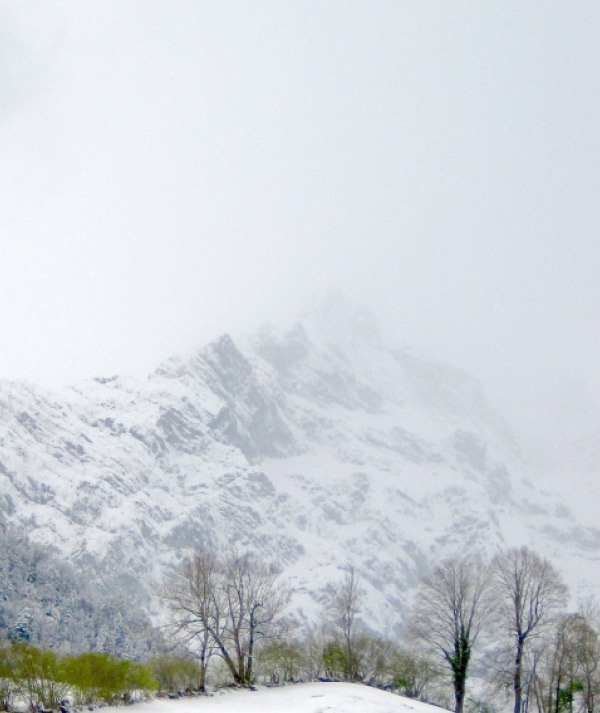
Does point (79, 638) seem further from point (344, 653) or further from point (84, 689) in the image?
point (84, 689)

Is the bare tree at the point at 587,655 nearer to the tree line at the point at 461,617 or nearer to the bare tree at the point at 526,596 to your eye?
the tree line at the point at 461,617

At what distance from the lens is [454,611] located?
46.8m

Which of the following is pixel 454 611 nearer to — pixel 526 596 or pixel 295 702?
pixel 526 596

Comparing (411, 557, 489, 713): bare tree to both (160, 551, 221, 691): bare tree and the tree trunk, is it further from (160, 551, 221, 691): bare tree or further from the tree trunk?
(160, 551, 221, 691): bare tree

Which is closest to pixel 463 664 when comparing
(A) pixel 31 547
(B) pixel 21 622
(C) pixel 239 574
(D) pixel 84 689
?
(C) pixel 239 574

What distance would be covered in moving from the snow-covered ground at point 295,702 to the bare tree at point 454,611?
1461cm

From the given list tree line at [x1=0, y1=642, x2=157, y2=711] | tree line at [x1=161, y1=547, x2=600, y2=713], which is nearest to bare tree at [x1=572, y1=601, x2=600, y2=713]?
tree line at [x1=161, y1=547, x2=600, y2=713]

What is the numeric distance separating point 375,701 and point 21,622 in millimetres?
131346

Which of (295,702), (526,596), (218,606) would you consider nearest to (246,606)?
(218,606)

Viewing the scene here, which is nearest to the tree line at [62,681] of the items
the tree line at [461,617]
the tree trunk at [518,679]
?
the tree line at [461,617]

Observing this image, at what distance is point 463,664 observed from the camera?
46.2 metres

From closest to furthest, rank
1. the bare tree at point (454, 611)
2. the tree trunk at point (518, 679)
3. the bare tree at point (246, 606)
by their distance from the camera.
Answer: the bare tree at point (246, 606) → the tree trunk at point (518, 679) → the bare tree at point (454, 611)

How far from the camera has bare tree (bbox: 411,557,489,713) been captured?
46.7m

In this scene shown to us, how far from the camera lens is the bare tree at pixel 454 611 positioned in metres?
46.7
